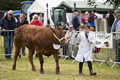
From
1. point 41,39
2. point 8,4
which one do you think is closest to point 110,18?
point 41,39

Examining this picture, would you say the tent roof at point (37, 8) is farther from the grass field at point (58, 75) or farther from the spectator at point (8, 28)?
the grass field at point (58, 75)

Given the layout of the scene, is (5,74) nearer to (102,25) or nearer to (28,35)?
(28,35)

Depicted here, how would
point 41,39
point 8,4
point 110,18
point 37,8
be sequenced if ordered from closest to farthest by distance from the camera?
A: point 41,39
point 110,18
point 37,8
point 8,4

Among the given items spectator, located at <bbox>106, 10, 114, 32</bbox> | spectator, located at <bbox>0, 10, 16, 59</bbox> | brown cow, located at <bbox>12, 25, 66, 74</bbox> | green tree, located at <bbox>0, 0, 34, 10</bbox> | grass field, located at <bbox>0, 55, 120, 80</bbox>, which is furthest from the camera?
green tree, located at <bbox>0, 0, 34, 10</bbox>

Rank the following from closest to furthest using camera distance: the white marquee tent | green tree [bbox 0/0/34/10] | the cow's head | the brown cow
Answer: the cow's head < the brown cow < the white marquee tent < green tree [bbox 0/0/34/10]

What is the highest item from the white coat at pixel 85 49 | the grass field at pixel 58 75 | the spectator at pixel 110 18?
the spectator at pixel 110 18

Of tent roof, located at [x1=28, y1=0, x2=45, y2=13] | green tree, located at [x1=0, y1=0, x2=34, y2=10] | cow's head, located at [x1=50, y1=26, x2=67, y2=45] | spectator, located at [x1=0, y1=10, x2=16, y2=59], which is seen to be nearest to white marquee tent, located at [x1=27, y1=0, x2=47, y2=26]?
tent roof, located at [x1=28, y1=0, x2=45, y2=13]

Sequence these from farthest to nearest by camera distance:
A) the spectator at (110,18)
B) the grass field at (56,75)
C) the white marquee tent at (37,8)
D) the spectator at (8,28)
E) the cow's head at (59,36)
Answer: the white marquee tent at (37,8)
the spectator at (110,18)
the spectator at (8,28)
the cow's head at (59,36)
the grass field at (56,75)

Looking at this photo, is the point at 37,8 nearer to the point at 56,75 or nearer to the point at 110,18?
the point at 110,18

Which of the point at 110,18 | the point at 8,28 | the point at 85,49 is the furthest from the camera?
the point at 110,18

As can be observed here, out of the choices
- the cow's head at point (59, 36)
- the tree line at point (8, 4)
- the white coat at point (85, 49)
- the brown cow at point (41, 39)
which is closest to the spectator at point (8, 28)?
the brown cow at point (41, 39)

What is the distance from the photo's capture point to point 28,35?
9312 mm

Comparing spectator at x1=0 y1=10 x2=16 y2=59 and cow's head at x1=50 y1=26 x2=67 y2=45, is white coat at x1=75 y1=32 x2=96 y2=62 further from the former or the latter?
spectator at x1=0 y1=10 x2=16 y2=59

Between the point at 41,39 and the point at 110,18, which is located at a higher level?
the point at 110,18
